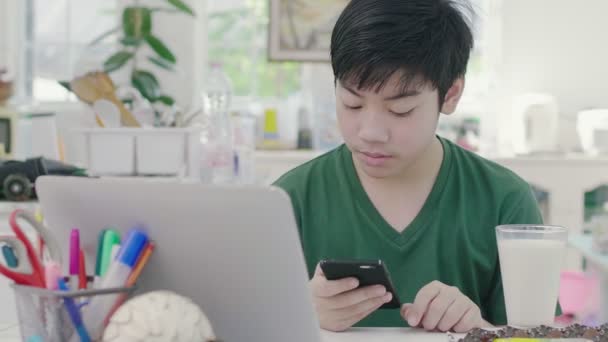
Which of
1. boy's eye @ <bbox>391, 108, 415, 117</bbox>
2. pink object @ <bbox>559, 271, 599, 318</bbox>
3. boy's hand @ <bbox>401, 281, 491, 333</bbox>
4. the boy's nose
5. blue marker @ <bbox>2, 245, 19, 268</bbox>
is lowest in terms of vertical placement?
pink object @ <bbox>559, 271, 599, 318</bbox>

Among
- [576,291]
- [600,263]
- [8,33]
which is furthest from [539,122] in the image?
[8,33]

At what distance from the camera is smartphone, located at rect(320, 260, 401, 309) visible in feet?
3.65

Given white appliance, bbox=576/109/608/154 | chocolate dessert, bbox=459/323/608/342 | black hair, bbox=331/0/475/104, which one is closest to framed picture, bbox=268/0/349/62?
white appliance, bbox=576/109/608/154

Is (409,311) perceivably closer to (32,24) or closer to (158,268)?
(158,268)

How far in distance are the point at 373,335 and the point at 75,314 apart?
0.43 m

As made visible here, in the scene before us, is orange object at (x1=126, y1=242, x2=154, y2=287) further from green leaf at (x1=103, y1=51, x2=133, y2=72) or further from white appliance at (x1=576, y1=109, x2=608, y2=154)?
white appliance at (x1=576, y1=109, x2=608, y2=154)

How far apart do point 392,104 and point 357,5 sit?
17 centimetres

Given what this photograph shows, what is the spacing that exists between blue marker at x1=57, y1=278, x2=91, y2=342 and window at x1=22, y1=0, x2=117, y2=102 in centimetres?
359

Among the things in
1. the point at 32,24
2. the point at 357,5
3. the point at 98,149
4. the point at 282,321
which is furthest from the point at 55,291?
the point at 32,24

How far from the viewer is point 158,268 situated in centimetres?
98

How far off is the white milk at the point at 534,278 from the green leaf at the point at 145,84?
259 centimetres

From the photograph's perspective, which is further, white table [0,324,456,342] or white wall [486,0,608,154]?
white wall [486,0,608,154]

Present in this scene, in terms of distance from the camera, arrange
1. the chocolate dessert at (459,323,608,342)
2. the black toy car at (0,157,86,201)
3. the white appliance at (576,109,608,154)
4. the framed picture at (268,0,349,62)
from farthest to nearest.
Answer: the framed picture at (268,0,349,62) → the white appliance at (576,109,608,154) → the black toy car at (0,157,86,201) → the chocolate dessert at (459,323,608,342)

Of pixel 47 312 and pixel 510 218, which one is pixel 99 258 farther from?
pixel 510 218
